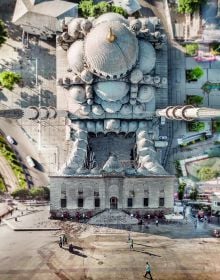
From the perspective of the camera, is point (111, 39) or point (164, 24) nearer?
point (111, 39)

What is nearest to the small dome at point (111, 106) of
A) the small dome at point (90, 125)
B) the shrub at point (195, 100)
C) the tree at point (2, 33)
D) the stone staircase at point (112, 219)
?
the small dome at point (90, 125)

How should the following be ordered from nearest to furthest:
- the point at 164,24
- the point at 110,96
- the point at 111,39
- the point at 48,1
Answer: the point at 111,39 → the point at 110,96 → the point at 48,1 → the point at 164,24

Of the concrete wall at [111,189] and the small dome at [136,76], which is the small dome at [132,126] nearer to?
the small dome at [136,76]

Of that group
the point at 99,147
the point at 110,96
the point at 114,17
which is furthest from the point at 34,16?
the point at 99,147

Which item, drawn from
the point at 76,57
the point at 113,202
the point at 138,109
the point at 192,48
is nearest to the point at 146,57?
the point at 138,109

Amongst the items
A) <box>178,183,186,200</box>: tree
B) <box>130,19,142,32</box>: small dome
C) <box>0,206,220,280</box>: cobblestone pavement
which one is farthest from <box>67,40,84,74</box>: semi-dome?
<box>178,183,186,200</box>: tree

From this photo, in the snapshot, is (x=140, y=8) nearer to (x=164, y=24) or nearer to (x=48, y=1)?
Answer: (x=164, y=24)
